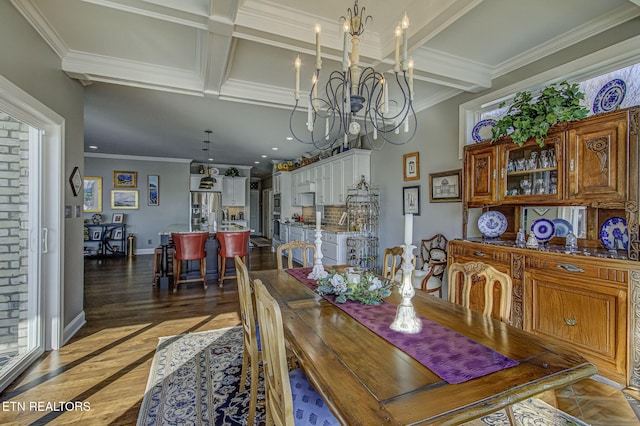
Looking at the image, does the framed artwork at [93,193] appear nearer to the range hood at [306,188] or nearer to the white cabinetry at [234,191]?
the white cabinetry at [234,191]

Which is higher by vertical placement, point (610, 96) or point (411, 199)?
point (610, 96)

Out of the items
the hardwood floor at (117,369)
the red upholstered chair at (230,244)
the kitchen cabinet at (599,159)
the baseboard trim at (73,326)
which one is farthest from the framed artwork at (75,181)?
the kitchen cabinet at (599,159)

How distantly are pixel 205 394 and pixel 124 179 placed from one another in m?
8.24

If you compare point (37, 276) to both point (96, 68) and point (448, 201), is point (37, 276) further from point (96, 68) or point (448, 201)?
point (448, 201)

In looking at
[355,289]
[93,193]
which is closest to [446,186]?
[355,289]

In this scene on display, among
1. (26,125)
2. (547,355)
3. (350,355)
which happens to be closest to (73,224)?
(26,125)

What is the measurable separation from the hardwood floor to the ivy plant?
1.93 m

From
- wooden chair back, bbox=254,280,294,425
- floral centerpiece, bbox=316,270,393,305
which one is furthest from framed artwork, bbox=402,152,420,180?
wooden chair back, bbox=254,280,294,425

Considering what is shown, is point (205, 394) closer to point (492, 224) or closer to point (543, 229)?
point (492, 224)

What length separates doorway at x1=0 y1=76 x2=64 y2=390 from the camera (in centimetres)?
244

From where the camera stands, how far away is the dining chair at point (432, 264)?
11.6 feet

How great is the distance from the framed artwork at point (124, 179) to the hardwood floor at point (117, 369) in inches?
189

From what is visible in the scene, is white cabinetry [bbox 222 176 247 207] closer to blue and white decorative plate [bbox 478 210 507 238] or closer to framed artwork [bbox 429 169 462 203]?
framed artwork [bbox 429 169 462 203]

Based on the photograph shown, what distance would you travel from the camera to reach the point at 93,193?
8.24 meters
